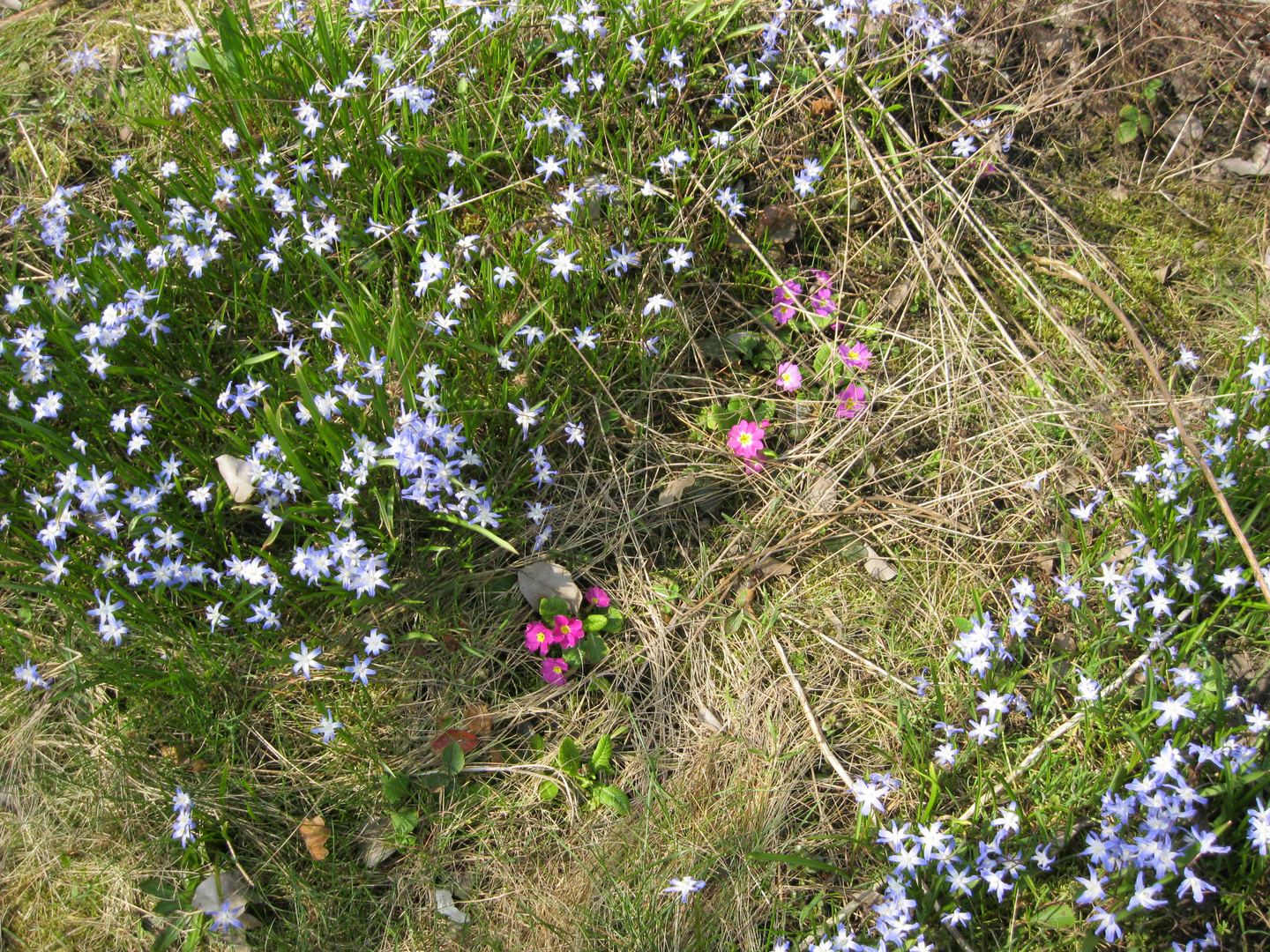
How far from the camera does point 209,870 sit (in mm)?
2391

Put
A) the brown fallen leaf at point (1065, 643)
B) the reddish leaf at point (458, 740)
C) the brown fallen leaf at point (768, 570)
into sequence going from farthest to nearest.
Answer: the brown fallen leaf at point (768, 570), the brown fallen leaf at point (1065, 643), the reddish leaf at point (458, 740)

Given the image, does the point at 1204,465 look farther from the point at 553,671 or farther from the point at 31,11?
the point at 31,11

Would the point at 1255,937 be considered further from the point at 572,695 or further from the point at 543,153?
the point at 543,153

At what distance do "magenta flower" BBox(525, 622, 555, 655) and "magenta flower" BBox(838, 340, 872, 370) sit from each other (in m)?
1.44

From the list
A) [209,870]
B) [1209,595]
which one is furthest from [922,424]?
[209,870]

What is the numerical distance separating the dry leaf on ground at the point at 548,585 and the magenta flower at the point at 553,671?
6.7 inches

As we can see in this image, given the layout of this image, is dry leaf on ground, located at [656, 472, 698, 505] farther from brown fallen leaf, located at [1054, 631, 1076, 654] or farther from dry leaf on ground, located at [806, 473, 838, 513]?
brown fallen leaf, located at [1054, 631, 1076, 654]

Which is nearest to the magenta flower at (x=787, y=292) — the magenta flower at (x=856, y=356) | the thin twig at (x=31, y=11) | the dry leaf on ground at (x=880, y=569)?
the magenta flower at (x=856, y=356)

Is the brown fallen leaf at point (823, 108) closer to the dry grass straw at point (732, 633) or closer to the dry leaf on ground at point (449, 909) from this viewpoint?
the dry grass straw at point (732, 633)

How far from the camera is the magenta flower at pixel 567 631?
263 centimetres

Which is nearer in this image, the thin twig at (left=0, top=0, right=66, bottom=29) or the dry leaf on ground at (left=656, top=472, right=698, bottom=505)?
the dry leaf on ground at (left=656, top=472, right=698, bottom=505)

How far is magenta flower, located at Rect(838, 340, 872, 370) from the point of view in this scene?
122 inches

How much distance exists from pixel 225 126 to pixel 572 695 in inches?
95.7

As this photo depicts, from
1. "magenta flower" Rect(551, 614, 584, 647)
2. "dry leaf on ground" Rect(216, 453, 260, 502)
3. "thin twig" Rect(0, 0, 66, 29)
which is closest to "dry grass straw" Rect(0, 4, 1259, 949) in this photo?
"magenta flower" Rect(551, 614, 584, 647)
